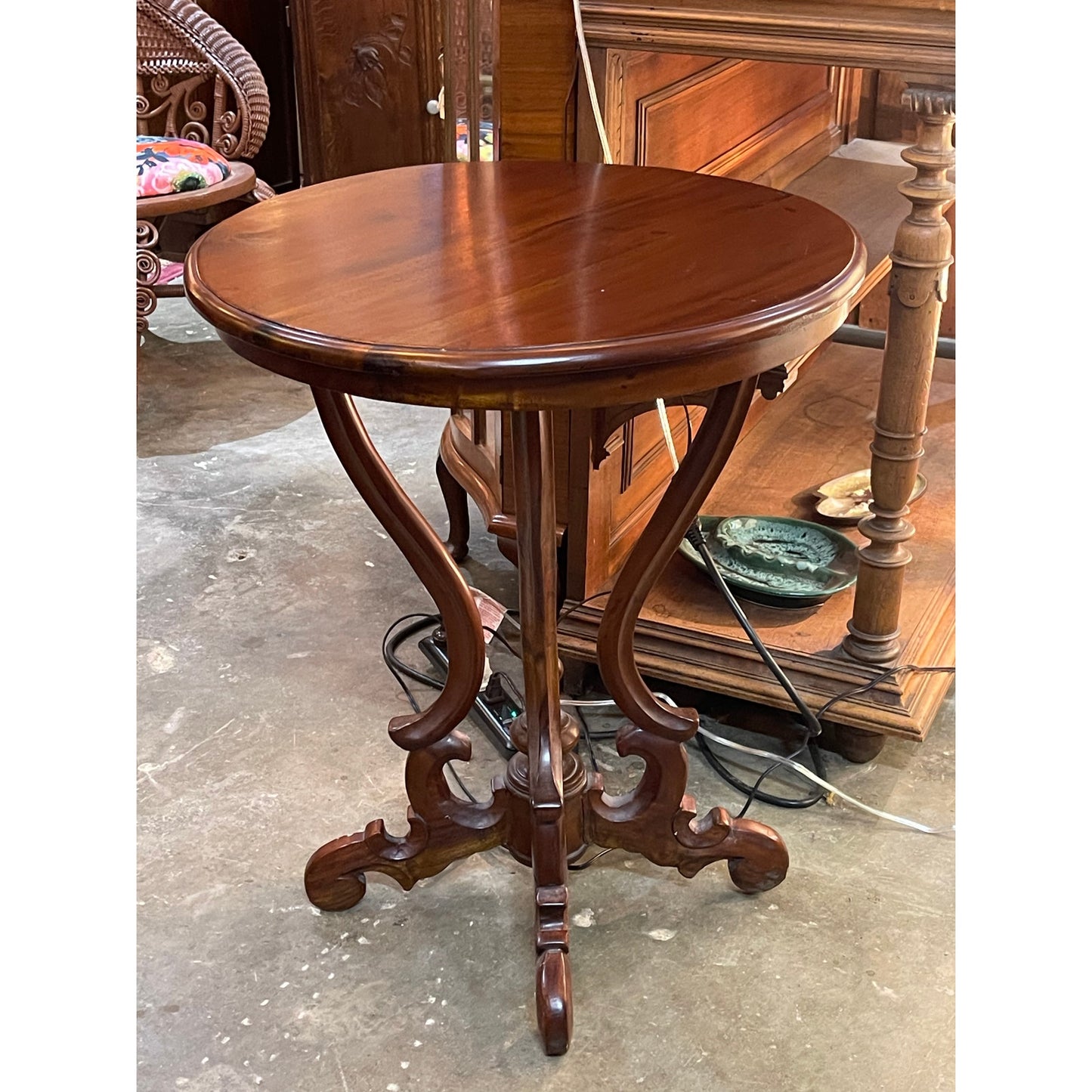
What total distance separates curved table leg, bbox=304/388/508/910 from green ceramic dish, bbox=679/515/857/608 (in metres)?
0.63

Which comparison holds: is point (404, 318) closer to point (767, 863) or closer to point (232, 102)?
point (767, 863)

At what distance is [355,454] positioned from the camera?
4.98ft

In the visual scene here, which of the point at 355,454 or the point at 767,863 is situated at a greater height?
the point at 355,454

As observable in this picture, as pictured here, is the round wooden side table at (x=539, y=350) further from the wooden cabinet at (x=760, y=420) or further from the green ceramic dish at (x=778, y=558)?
the green ceramic dish at (x=778, y=558)

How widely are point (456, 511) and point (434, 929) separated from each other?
1064mm

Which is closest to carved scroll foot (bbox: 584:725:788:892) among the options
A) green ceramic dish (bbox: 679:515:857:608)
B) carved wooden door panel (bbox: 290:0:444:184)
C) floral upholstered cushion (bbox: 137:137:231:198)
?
green ceramic dish (bbox: 679:515:857:608)

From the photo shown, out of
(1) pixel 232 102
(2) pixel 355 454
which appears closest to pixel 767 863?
(2) pixel 355 454

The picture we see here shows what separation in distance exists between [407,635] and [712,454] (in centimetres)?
111

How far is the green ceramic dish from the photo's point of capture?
2.21m

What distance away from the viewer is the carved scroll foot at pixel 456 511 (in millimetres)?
2656

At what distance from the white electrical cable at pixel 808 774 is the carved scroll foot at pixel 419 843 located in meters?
0.31

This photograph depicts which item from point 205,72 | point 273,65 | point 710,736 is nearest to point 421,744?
point 710,736

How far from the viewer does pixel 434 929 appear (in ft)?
5.92

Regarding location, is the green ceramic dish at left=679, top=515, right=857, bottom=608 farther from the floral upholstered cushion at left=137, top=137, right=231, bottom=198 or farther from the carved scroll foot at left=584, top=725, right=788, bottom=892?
the floral upholstered cushion at left=137, top=137, right=231, bottom=198
